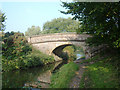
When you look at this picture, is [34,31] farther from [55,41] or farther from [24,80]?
[24,80]

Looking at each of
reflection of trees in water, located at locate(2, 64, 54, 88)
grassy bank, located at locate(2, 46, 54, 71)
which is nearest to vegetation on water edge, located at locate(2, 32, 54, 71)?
grassy bank, located at locate(2, 46, 54, 71)

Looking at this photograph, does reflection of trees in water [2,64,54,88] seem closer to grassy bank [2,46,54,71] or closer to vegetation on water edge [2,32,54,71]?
grassy bank [2,46,54,71]

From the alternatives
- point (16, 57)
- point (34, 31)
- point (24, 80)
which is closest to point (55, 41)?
point (16, 57)

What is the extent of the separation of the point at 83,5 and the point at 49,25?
95.4 feet

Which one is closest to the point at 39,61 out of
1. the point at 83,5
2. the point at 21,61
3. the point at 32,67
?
the point at 32,67

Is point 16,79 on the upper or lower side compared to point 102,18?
lower

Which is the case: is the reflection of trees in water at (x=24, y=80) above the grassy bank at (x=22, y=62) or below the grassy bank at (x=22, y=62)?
below

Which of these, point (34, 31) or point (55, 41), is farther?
point (34, 31)

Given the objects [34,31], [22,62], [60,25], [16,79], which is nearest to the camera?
[16,79]

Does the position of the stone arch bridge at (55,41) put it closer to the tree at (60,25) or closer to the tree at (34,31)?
the tree at (60,25)

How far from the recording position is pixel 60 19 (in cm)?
3378

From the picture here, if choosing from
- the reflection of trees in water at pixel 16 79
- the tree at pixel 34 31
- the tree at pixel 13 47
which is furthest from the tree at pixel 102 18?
Answer: the tree at pixel 34 31

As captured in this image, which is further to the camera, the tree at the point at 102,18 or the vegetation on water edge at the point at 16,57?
the vegetation on water edge at the point at 16,57

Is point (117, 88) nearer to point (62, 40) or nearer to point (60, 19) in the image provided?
point (62, 40)
